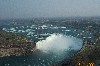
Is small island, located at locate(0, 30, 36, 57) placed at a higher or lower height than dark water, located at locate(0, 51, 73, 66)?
lower

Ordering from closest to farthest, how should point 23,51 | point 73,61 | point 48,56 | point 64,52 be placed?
point 73,61, point 48,56, point 64,52, point 23,51

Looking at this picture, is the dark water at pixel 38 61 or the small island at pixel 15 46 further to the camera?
the small island at pixel 15 46

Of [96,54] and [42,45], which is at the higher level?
[96,54]

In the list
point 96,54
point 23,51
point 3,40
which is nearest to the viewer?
point 96,54

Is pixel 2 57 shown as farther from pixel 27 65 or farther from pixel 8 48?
pixel 27 65

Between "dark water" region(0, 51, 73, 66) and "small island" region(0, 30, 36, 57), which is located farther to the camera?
"small island" region(0, 30, 36, 57)

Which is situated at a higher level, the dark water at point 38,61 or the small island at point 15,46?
the dark water at point 38,61

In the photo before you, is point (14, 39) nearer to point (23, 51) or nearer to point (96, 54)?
point (23, 51)

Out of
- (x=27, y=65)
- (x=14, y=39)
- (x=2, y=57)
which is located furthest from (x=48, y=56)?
(x=14, y=39)

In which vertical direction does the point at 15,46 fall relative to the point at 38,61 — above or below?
below

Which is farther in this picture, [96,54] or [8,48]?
[8,48]

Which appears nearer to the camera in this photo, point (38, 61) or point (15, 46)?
point (38, 61)
